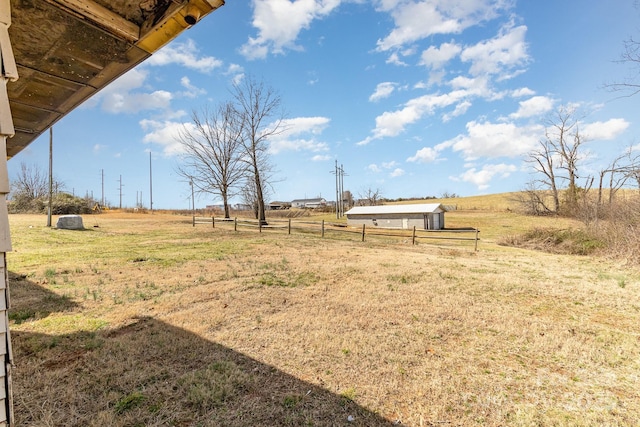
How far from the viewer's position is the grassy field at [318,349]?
2453mm

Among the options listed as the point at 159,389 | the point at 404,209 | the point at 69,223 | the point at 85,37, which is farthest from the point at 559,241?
the point at 69,223

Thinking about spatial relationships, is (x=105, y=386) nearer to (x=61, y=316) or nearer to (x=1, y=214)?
(x=1, y=214)

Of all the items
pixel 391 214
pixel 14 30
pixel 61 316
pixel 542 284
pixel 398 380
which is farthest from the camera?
pixel 391 214

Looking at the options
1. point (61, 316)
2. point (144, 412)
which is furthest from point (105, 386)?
point (61, 316)

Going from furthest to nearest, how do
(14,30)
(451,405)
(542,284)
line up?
1. (542,284)
2. (451,405)
3. (14,30)

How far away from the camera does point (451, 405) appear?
2.55 metres

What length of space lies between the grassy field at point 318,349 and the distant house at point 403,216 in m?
21.7

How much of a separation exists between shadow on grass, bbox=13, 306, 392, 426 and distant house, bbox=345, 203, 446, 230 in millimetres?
26000

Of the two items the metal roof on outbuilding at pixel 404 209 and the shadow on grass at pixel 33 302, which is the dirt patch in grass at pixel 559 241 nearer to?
the metal roof on outbuilding at pixel 404 209

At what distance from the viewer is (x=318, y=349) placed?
11.5ft

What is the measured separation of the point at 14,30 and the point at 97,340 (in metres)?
3.25

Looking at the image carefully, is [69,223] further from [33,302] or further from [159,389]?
[159,389]

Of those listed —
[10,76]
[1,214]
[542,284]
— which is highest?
[10,76]

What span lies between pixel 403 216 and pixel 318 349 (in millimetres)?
27660
